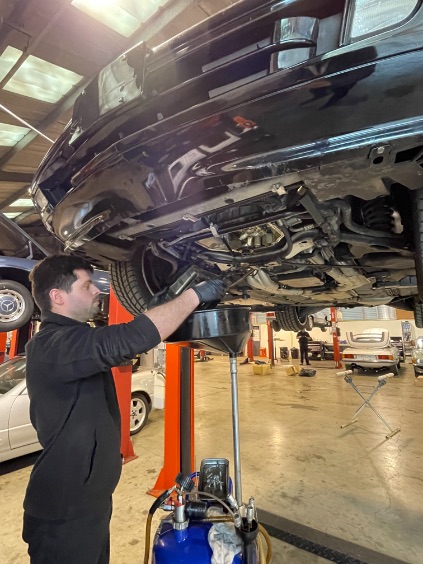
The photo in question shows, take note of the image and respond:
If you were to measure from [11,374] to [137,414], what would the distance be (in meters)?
1.44

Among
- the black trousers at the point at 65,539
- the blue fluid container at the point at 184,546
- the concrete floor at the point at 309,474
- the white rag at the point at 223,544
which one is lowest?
the concrete floor at the point at 309,474

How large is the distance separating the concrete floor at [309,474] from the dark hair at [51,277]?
1.45 m

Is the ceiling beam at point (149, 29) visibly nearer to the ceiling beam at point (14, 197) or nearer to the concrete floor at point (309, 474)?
the ceiling beam at point (14, 197)

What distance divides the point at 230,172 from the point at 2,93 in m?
2.93

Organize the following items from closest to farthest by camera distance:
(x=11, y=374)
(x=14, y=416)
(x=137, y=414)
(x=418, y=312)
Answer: (x=418, y=312) → (x=14, y=416) → (x=11, y=374) → (x=137, y=414)

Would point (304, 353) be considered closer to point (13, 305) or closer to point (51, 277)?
point (13, 305)

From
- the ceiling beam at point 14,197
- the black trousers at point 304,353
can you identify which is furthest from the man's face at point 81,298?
the black trousers at point 304,353

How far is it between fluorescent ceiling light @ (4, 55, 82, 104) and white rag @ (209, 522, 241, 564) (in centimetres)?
311

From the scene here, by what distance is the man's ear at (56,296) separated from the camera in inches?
43.1

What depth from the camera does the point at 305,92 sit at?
2.24 feet

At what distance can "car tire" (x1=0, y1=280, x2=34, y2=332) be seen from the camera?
113 inches

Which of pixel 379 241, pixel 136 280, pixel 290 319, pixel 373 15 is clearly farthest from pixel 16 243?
pixel 373 15

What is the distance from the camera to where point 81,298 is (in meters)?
1.14

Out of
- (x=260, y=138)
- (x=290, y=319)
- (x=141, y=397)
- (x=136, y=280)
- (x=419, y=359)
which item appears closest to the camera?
(x=260, y=138)
